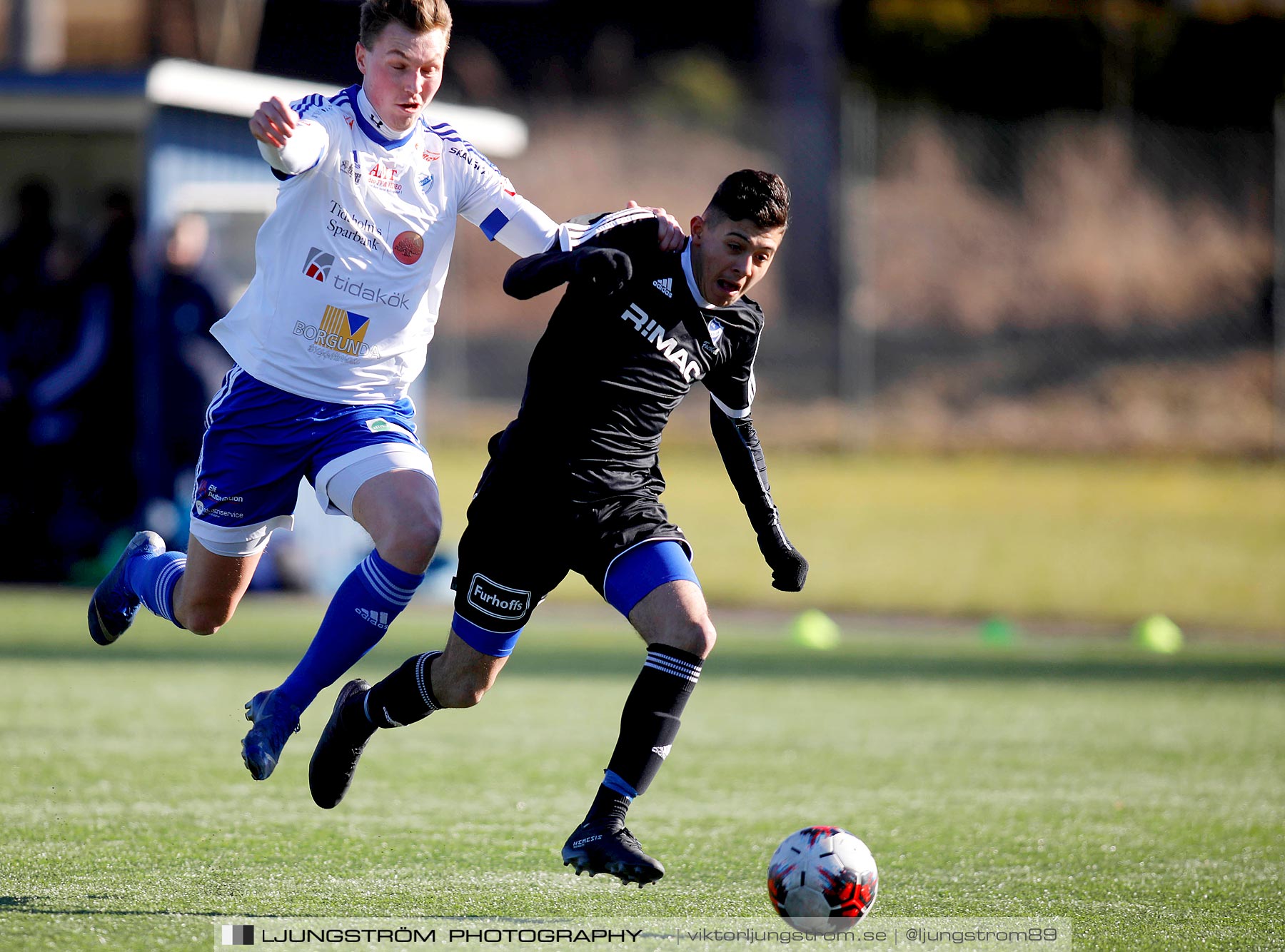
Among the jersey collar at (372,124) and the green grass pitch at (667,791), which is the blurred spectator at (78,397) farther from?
the jersey collar at (372,124)

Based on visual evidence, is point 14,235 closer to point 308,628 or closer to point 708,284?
point 308,628

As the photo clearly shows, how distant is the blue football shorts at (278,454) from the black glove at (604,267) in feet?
2.64

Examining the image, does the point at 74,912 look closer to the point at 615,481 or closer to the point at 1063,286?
the point at 615,481

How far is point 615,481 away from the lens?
15.4 feet

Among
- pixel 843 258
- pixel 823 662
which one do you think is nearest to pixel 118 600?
pixel 823 662

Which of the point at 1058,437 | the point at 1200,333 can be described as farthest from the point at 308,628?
the point at 1200,333

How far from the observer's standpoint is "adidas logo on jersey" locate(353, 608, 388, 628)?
4.80 metres

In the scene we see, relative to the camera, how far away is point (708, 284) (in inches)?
187

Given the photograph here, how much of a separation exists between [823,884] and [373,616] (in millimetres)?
1522

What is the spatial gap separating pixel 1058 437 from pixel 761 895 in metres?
15.4

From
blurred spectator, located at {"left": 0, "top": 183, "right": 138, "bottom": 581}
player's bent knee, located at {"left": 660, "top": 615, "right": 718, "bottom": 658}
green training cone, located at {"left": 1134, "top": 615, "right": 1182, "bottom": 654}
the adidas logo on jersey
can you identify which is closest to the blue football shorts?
the adidas logo on jersey

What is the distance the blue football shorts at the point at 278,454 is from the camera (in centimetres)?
486

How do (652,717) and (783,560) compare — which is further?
(783,560)

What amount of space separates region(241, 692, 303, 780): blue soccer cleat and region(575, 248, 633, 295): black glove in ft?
4.84
